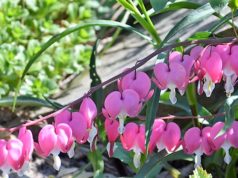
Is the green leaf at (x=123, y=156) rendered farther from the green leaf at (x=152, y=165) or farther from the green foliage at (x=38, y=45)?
the green foliage at (x=38, y=45)

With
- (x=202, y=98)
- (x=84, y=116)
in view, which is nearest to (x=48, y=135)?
(x=84, y=116)

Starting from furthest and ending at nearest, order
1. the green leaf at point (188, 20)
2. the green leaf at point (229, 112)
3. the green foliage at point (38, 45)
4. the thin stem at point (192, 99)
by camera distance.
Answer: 1. the green foliage at point (38, 45)
2. the thin stem at point (192, 99)
3. the green leaf at point (188, 20)
4. the green leaf at point (229, 112)

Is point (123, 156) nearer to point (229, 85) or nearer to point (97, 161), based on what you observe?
point (97, 161)

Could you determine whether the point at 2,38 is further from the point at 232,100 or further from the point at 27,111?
the point at 232,100

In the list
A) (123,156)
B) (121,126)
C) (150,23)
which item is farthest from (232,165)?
(121,126)

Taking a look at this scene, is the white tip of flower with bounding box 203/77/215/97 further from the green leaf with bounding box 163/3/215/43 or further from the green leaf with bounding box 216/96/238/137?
the green leaf with bounding box 163/3/215/43

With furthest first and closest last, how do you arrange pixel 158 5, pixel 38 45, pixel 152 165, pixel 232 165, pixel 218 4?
pixel 38 45 → pixel 232 165 → pixel 152 165 → pixel 158 5 → pixel 218 4

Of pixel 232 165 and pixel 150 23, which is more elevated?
pixel 150 23

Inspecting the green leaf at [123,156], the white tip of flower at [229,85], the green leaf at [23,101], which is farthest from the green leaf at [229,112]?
the green leaf at [23,101]
